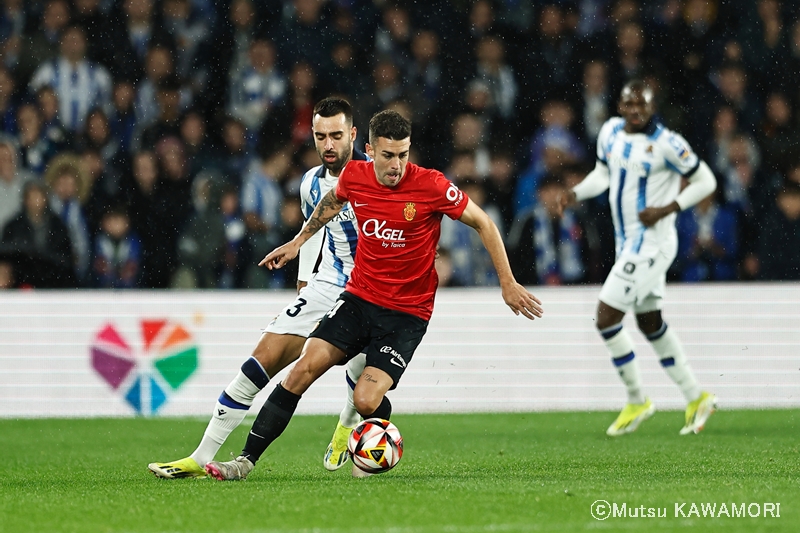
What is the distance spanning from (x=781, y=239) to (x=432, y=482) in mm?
7525

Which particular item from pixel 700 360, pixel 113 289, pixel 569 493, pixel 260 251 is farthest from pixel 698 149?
pixel 569 493

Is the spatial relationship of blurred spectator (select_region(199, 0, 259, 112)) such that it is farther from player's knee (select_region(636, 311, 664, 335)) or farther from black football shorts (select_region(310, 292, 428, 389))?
black football shorts (select_region(310, 292, 428, 389))

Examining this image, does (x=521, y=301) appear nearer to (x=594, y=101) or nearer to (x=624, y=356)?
(x=624, y=356)

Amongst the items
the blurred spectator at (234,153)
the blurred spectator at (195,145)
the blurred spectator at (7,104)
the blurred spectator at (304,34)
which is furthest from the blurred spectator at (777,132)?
the blurred spectator at (7,104)

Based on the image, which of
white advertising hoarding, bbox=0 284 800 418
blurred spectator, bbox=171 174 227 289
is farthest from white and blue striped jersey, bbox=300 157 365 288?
blurred spectator, bbox=171 174 227 289

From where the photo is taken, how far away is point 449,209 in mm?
6629

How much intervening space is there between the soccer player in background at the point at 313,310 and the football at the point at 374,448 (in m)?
0.69

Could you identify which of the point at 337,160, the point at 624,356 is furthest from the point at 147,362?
the point at 337,160

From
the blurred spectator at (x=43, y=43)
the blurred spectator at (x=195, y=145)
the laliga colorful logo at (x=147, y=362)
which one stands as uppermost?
the blurred spectator at (x=43, y=43)

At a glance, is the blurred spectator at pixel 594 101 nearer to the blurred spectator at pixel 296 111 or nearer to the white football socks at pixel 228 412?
the blurred spectator at pixel 296 111

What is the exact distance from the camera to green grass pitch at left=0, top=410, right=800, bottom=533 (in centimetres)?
500

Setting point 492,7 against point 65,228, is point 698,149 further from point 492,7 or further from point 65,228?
point 65,228

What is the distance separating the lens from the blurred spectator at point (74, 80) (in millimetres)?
13703

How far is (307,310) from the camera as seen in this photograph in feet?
23.3
